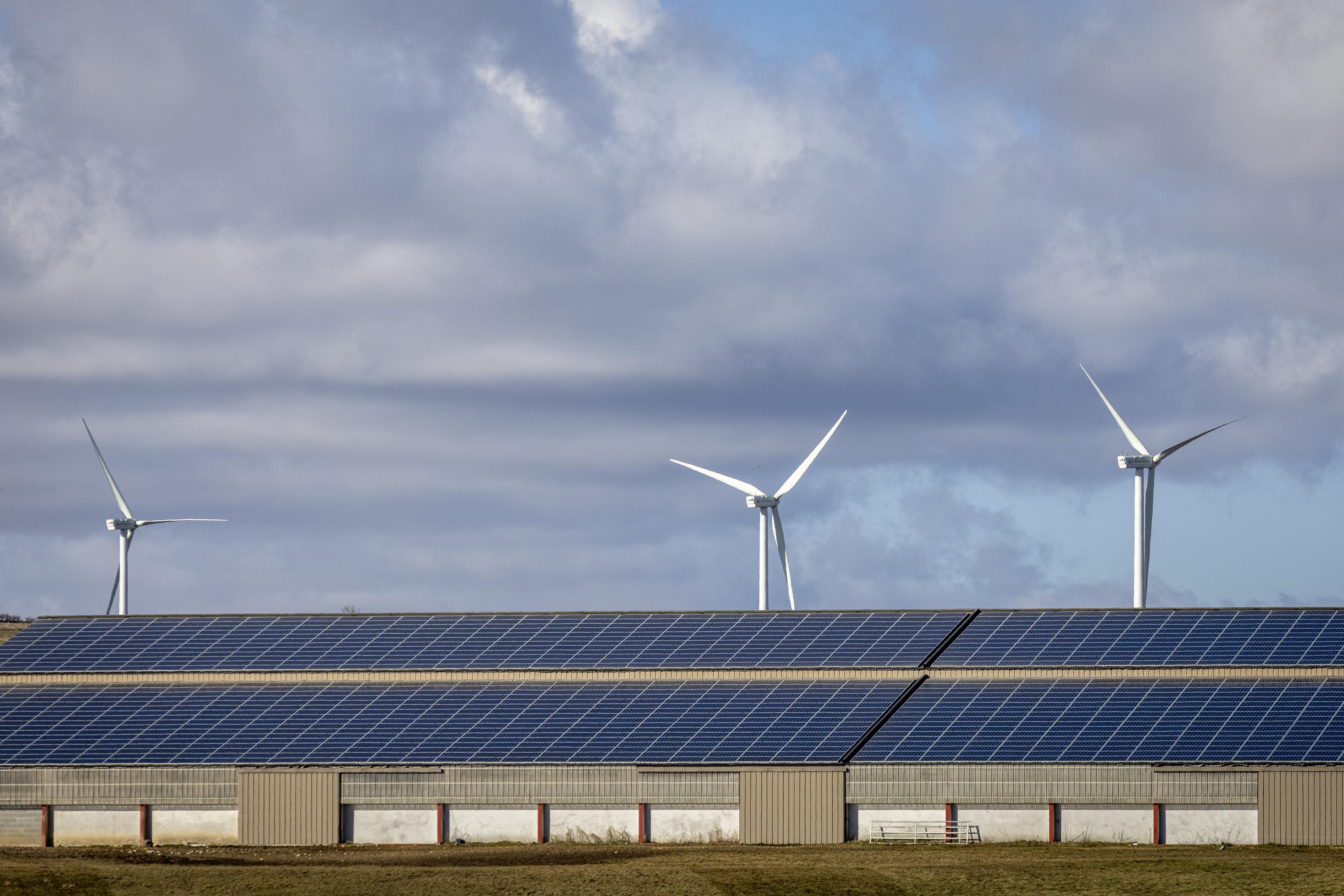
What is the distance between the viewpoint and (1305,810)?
77.3 m

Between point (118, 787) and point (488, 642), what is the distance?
2151 cm

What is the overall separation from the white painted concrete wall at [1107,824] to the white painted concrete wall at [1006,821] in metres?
0.91

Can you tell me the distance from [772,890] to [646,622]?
1274 inches

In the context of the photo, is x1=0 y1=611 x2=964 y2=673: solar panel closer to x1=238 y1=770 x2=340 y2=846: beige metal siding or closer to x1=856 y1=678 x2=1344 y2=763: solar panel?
x1=856 y1=678 x2=1344 y2=763: solar panel

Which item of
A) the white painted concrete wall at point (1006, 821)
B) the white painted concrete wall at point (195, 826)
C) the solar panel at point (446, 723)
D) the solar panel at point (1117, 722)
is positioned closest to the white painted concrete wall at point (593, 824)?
the solar panel at point (446, 723)

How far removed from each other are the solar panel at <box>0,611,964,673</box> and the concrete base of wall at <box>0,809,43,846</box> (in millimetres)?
12852

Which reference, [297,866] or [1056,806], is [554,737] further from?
[1056,806]

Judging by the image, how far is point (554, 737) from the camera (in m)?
84.2

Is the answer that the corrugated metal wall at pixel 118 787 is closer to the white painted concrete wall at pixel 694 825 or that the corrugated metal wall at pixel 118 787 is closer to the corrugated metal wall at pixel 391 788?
the corrugated metal wall at pixel 391 788

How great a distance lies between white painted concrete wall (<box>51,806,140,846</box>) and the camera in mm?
83750

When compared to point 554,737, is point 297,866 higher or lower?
lower

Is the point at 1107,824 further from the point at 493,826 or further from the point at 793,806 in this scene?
the point at 493,826

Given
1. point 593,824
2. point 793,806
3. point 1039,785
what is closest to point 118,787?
point 593,824

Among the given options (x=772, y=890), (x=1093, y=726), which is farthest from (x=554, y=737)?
(x=1093, y=726)
